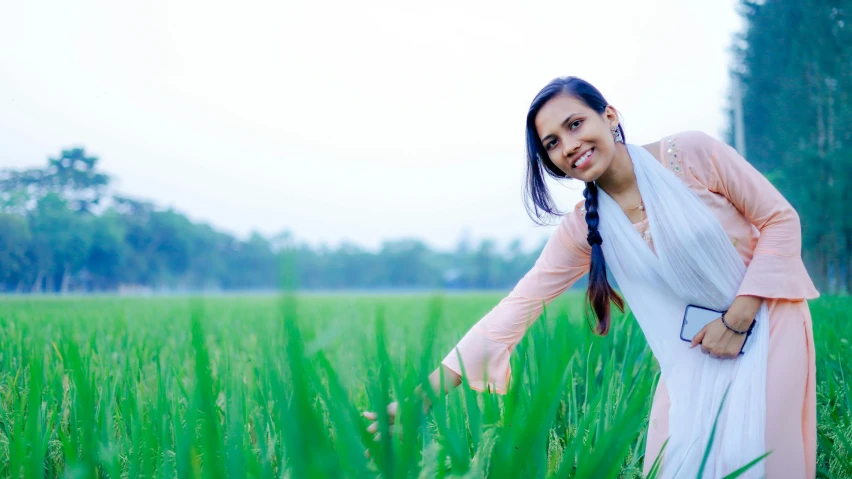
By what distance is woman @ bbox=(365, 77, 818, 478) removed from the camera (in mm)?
1395

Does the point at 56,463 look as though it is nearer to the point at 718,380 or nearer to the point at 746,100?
the point at 718,380

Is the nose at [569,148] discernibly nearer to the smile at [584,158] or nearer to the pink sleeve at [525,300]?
the smile at [584,158]

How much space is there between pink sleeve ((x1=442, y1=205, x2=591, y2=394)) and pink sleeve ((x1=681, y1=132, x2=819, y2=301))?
1.23 ft

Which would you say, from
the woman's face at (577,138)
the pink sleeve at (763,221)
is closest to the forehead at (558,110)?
the woman's face at (577,138)

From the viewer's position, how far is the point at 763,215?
150 cm

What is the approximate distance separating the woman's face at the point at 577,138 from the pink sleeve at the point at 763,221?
0.88 feet

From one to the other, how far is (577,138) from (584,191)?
0.21m

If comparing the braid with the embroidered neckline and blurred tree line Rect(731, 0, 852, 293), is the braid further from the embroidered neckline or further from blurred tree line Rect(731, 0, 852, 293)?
blurred tree line Rect(731, 0, 852, 293)

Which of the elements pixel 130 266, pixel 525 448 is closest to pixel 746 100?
pixel 130 266

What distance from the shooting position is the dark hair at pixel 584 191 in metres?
1.59

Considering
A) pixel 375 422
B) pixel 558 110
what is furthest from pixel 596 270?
pixel 375 422

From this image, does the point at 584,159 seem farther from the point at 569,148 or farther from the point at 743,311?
the point at 743,311

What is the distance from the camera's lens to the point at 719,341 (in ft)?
4.88

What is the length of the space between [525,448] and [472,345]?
95 centimetres
